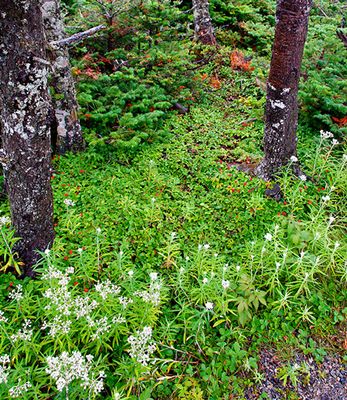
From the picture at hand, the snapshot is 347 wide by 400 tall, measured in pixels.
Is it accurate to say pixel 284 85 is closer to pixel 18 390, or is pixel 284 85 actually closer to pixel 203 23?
pixel 18 390

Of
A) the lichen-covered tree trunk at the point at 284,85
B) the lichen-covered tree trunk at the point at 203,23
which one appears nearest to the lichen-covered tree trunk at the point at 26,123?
the lichen-covered tree trunk at the point at 284,85

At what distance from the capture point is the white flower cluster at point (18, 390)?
9.96ft

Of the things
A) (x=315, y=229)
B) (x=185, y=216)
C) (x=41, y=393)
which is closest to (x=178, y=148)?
(x=185, y=216)

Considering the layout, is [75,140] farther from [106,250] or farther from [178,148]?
[106,250]

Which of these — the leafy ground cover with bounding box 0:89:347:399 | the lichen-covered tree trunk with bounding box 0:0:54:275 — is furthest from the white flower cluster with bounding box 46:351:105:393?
the lichen-covered tree trunk with bounding box 0:0:54:275

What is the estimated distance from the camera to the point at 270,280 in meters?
4.48

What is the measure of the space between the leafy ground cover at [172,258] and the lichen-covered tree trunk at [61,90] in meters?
0.30

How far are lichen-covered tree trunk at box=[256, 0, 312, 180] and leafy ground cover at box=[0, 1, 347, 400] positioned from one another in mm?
403

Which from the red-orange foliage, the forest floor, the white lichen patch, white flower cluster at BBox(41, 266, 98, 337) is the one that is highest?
the white lichen patch

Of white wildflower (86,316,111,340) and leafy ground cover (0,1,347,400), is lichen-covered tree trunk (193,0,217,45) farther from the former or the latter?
white wildflower (86,316,111,340)

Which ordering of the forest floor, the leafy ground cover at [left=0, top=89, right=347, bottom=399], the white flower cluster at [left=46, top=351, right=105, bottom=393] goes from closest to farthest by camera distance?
the white flower cluster at [left=46, top=351, right=105, bottom=393] → the leafy ground cover at [left=0, top=89, right=347, bottom=399] → the forest floor

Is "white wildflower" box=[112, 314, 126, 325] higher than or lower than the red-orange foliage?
lower

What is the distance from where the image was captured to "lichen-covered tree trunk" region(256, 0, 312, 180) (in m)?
5.07

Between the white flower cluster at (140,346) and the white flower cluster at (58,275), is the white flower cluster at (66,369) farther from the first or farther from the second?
the white flower cluster at (58,275)
